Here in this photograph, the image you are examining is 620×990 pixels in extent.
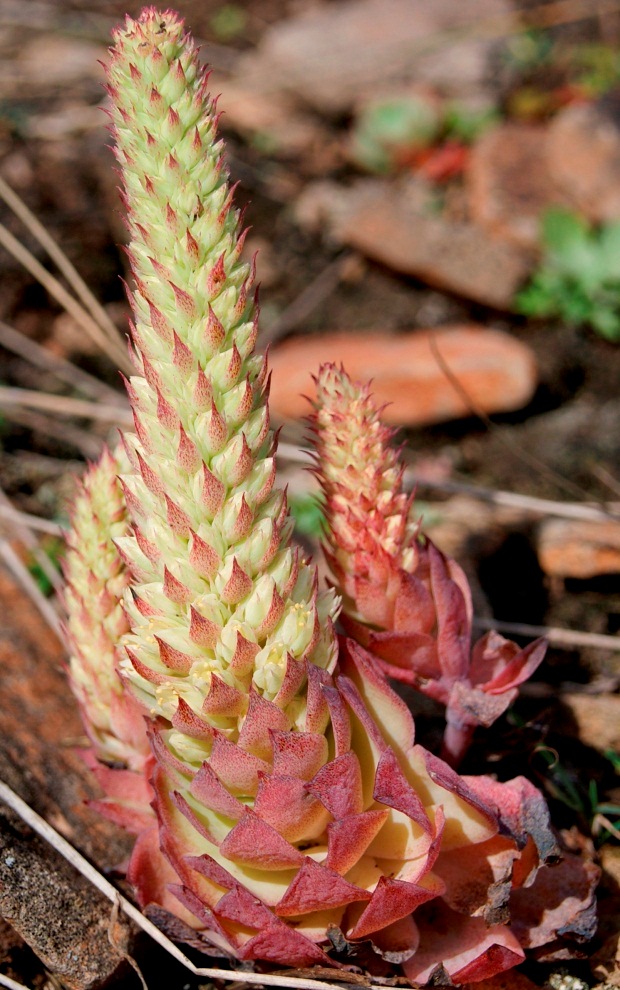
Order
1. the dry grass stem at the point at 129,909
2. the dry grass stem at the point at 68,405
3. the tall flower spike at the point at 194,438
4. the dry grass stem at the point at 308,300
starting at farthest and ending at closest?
the dry grass stem at the point at 308,300 < the dry grass stem at the point at 68,405 < the dry grass stem at the point at 129,909 < the tall flower spike at the point at 194,438

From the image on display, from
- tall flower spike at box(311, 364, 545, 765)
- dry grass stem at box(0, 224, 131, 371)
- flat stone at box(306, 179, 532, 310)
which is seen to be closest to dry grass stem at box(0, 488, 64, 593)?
dry grass stem at box(0, 224, 131, 371)

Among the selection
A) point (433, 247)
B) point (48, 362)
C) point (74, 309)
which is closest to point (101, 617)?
point (74, 309)

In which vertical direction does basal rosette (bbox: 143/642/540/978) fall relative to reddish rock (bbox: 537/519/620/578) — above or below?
above

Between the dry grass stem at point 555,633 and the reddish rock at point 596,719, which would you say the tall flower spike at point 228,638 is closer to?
the reddish rock at point 596,719

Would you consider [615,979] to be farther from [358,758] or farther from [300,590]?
[300,590]

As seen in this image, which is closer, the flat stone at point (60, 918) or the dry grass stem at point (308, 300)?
the flat stone at point (60, 918)

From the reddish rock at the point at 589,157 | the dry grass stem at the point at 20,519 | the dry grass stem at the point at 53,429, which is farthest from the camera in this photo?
the reddish rock at the point at 589,157

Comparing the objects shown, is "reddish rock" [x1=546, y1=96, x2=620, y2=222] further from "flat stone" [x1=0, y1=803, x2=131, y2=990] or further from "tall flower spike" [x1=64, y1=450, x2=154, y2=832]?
"flat stone" [x1=0, y1=803, x2=131, y2=990]

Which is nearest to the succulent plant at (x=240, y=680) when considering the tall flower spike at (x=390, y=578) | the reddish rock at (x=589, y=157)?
the tall flower spike at (x=390, y=578)
